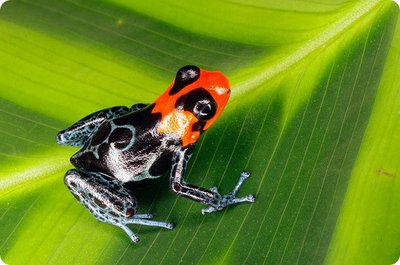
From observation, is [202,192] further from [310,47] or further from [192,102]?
[310,47]

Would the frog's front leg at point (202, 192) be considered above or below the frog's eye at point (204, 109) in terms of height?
below

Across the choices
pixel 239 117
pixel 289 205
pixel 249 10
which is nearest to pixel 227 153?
pixel 239 117

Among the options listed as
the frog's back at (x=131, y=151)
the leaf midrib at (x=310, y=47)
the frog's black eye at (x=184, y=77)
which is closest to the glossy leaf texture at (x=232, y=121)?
the leaf midrib at (x=310, y=47)

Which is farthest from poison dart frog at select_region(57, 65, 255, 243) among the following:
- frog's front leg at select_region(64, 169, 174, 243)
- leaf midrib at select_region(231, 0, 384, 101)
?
leaf midrib at select_region(231, 0, 384, 101)

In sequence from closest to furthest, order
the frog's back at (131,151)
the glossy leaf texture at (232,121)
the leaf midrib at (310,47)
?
the glossy leaf texture at (232,121) → the frog's back at (131,151) → the leaf midrib at (310,47)

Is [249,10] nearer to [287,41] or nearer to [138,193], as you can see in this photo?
[287,41]

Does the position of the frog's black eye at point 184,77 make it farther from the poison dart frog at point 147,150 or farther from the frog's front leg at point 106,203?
the frog's front leg at point 106,203
